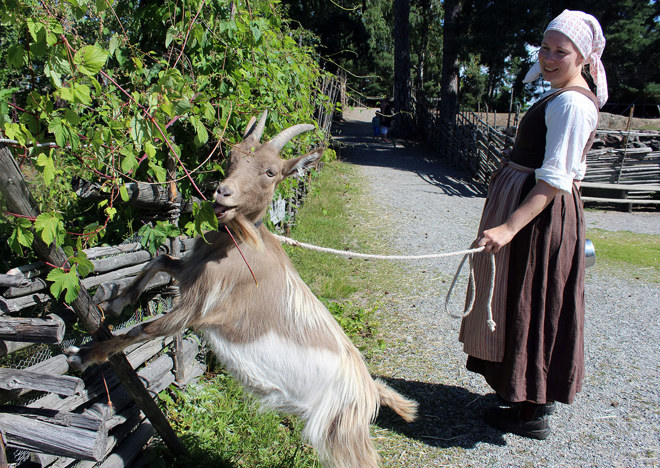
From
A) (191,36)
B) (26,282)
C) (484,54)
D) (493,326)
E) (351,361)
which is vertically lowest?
(351,361)

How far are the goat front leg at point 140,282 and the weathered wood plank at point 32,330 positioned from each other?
0.77 metres

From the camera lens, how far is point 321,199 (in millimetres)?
9961

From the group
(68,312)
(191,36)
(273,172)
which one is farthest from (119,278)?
(191,36)

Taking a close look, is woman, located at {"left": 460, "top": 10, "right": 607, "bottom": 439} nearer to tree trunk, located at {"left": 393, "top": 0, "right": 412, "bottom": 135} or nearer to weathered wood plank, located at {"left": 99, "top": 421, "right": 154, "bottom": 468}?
weathered wood plank, located at {"left": 99, "top": 421, "right": 154, "bottom": 468}

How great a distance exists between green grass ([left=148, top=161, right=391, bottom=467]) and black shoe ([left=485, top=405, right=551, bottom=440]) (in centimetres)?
135

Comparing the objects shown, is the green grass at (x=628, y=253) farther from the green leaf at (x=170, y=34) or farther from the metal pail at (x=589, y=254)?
the green leaf at (x=170, y=34)

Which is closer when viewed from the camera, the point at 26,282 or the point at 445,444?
the point at 26,282

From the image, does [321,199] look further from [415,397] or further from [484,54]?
[484,54]

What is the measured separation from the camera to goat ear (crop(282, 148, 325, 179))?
293cm

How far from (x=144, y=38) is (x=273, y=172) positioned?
1.57 m

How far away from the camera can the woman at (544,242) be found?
8.86 feet

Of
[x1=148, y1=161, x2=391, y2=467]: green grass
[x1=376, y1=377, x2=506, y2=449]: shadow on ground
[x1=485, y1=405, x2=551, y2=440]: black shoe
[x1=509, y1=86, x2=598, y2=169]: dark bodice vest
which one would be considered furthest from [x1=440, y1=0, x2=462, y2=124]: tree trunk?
[x1=485, y1=405, x2=551, y2=440]: black shoe

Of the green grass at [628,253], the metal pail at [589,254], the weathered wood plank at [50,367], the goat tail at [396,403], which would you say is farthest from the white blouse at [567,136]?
the green grass at [628,253]

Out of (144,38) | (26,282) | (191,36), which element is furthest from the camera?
(144,38)
